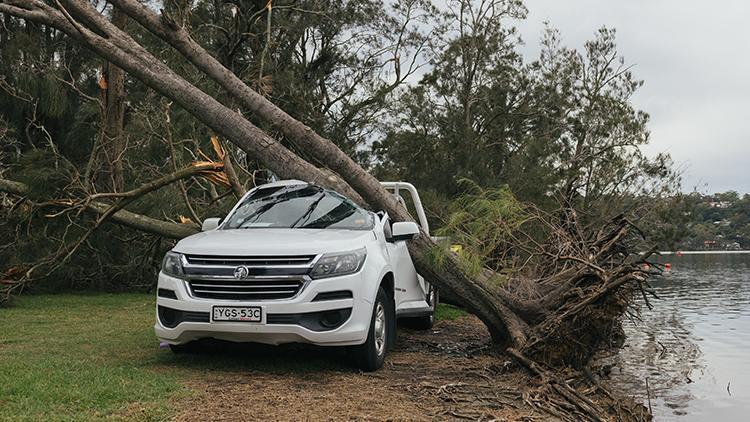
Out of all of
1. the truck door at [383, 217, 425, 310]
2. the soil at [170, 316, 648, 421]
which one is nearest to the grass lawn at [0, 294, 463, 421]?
the soil at [170, 316, 648, 421]

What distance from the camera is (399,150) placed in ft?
93.2

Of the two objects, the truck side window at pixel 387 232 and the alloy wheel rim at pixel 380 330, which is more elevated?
the truck side window at pixel 387 232

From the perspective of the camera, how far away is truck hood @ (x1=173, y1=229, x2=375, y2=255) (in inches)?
225

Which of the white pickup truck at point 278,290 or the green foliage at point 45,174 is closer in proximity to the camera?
the white pickup truck at point 278,290

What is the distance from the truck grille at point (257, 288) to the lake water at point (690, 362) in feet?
13.0

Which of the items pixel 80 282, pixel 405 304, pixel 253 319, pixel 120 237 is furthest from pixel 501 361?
pixel 80 282

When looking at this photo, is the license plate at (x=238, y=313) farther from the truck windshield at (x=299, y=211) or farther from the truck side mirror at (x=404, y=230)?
the truck side mirror at (x=404, y=230)

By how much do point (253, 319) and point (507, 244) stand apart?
11.2 feet

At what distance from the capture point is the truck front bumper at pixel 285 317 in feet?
18.4

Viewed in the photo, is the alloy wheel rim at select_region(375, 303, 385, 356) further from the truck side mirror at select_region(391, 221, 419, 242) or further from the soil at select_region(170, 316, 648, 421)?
the truck side mirror at select_region(391, 221, 419, 242)

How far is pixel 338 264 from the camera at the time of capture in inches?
228

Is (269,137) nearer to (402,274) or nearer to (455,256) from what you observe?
(402,274)

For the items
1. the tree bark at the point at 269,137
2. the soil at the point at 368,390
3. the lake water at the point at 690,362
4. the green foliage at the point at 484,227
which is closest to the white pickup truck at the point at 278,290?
the soil at the point at 368,390

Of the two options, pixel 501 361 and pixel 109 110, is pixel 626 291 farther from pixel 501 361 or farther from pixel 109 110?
pixel 109 110
